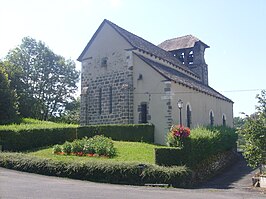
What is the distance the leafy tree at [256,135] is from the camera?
15.3m

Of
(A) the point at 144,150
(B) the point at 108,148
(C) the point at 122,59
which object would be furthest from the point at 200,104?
(B) the point at 108,148

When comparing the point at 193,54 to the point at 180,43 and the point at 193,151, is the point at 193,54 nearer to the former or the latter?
the point at 180,43

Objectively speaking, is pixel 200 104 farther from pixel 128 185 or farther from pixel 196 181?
pixel 128 185

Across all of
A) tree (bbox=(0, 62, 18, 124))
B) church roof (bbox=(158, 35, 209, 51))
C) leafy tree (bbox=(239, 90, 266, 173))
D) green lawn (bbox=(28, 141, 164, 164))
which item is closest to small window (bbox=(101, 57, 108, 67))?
green lawn (bbox=(28, 141, 164, 164))

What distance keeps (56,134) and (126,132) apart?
19.5 ft

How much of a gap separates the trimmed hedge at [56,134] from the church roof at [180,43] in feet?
57.1

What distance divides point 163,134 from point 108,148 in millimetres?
6294

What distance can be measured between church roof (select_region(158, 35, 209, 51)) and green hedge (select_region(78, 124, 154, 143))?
685 inches

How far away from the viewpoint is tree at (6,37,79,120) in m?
48.3

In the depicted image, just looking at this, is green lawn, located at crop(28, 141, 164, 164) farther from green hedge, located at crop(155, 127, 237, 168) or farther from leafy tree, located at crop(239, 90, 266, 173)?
leafy tree, located at crop(239, 90, 266, 173)

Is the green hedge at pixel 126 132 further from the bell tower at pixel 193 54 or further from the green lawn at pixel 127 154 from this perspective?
the bell tower at pixel 193 54

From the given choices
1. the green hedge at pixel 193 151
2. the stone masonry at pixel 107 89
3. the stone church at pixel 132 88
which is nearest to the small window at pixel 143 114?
the stone church at pixel 132 88

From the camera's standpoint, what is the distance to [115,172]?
571 inches

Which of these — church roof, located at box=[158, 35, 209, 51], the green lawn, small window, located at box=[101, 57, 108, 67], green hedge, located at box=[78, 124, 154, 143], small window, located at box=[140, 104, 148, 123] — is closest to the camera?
the green lawn
